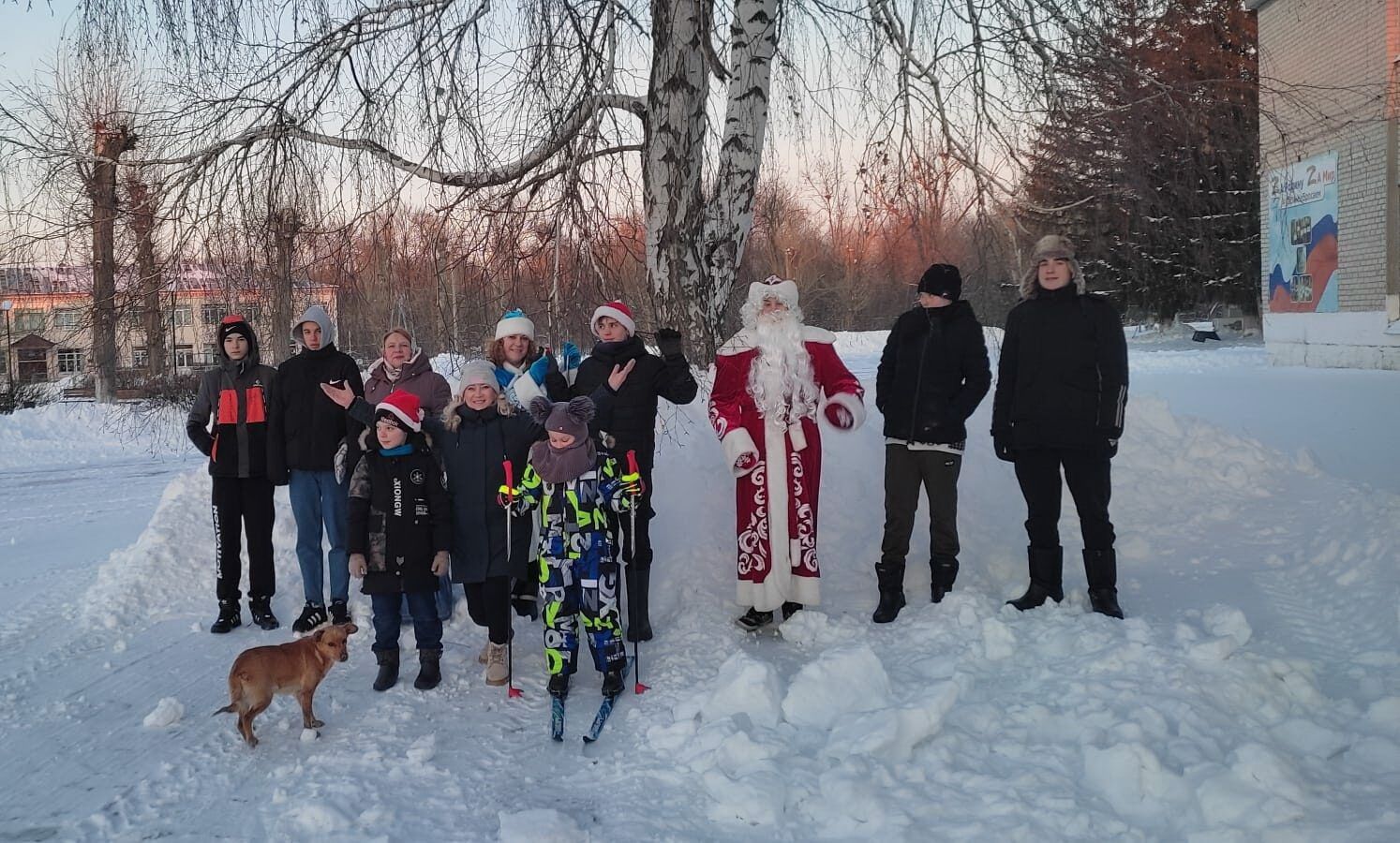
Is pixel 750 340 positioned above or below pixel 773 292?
below

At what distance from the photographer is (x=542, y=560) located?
425 centimetres

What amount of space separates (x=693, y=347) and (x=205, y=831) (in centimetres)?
430

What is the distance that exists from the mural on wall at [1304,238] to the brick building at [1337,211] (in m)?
0.02

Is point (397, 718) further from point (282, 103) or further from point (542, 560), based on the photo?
point (282, 103)

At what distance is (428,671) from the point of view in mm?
4457

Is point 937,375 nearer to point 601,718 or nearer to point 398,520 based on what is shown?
point 601,718

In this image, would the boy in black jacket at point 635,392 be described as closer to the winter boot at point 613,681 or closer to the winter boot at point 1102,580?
the winter boot at point 613,681

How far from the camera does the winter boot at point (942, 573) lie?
16.8 ft

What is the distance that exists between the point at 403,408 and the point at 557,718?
1.63 meters

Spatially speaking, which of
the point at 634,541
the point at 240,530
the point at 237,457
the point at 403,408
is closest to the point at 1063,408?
the point at 634,541

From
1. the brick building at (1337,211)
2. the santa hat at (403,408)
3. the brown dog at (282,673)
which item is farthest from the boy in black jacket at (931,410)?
the brick building at (1337,211)

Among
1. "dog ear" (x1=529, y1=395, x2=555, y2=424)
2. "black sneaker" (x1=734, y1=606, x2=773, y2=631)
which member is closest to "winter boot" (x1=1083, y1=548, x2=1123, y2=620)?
"black sneaker" (x1=734, y1=606, x2=773, y2=631)

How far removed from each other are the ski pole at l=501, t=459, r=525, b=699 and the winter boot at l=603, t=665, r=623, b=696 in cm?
44

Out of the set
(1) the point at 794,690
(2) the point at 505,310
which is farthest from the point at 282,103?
(1) the point at 794,690
